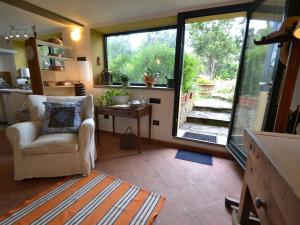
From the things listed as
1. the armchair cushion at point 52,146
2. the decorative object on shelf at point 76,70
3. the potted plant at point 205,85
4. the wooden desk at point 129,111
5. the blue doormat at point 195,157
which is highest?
the decorative object on shelf at point 76,70

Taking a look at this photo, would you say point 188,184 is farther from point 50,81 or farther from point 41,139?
point 50,81

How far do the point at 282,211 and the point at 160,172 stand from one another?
1.56m

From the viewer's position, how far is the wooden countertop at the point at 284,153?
19.1 inches

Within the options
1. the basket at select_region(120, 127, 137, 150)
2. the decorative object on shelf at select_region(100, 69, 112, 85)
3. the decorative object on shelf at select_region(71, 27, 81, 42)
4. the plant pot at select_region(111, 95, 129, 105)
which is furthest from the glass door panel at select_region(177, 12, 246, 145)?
the decorative object on shelf at select_region(71, 27, 81, 42)

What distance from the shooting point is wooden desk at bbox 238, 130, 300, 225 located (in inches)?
18.1

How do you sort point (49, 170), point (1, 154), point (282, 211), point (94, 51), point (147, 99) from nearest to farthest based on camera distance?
1. point (282, 211)
2. point (49, 170)
3. point (1, 154)
4. point (147, 99)
5. point (94, 51)

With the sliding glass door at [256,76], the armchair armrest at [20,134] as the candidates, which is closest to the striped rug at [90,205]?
the armchair armrest at [20,134]

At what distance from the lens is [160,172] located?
1966 mm

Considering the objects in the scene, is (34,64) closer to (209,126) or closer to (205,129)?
(205,129)

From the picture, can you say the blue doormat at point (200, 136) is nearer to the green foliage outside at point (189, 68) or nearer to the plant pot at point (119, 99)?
the green foliage outside at point (189, 68)

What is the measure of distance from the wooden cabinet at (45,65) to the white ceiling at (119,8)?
579 millimetres

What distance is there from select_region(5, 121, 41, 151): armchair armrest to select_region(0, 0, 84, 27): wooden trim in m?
1.51

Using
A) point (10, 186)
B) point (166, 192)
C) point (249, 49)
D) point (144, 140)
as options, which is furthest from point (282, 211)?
point (144, 140)

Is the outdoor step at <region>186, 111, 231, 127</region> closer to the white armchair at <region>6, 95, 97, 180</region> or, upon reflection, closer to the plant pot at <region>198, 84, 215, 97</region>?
the plant pot at <region>198, 84, 215, 97</region>
